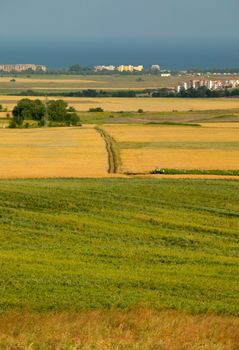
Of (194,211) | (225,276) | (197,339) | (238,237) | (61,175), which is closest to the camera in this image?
(197,339)

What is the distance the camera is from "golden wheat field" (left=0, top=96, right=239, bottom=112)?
82.4 m

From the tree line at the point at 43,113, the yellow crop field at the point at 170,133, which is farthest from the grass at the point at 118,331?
the tree line at the point at 43,113

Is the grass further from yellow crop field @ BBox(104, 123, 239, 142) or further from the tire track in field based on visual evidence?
yellow crop field @ BBox(104, 123, 239, 142)

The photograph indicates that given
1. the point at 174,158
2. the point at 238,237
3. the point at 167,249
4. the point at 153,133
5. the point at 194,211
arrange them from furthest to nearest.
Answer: the point at 153,133 → the point at 174,158 → the point at 194,211 → the point at 238,237 → the point at 167,249

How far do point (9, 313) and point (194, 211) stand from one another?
11418mm

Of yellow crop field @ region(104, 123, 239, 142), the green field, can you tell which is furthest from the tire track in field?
the green field

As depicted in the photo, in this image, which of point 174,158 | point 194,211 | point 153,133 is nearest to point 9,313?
point 194,211

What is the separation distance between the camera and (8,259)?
17.6 m

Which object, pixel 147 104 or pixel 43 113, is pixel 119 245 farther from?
pixel 147 104

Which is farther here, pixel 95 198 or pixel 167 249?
pixel 95 198

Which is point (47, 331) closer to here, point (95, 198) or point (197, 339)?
point (197, 339)

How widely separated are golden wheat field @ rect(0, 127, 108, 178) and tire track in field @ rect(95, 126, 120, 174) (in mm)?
229

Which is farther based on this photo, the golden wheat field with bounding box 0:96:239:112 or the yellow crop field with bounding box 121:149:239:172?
the golden wheat field with bounding box 0:96:239:112

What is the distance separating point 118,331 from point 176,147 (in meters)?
33.3
